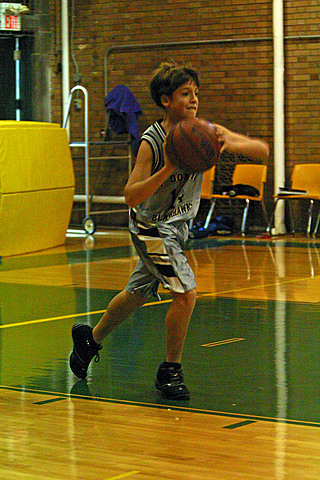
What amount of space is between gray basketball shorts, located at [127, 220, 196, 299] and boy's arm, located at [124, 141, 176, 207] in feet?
0.62

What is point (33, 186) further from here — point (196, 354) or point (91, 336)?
point (91, 336)

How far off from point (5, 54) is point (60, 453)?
1122 cm

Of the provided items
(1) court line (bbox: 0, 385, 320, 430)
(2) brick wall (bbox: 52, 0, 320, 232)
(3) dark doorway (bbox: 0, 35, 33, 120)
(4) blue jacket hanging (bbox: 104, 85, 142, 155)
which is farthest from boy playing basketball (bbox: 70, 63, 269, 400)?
(3) dark doorway (bbox: 0, 35, 33, 120)

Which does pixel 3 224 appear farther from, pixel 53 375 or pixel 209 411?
pixel 209 411

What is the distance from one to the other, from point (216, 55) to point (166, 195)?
32.1 ft

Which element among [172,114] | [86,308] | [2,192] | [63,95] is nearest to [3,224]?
[2,192]

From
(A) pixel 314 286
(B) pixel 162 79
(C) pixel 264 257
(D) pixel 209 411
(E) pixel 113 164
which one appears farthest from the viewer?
(E) pixel 113 164

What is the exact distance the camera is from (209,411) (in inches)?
145

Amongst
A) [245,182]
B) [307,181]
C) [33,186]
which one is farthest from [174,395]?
[245,182]

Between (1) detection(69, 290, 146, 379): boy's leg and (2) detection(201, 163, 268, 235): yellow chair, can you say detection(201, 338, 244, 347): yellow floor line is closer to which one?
(1) detection(69, 290, 146, 379): boy's leg

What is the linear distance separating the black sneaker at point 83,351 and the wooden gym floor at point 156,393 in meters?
0.08

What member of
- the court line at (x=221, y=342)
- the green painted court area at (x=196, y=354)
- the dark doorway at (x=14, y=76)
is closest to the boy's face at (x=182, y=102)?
the green painted court area at (x=196, y=354)

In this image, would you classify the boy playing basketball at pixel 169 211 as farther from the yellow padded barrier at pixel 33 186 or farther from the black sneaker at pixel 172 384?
the yellow padded barrier at pixel 33 186

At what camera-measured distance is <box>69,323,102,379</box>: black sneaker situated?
4.29 metres
